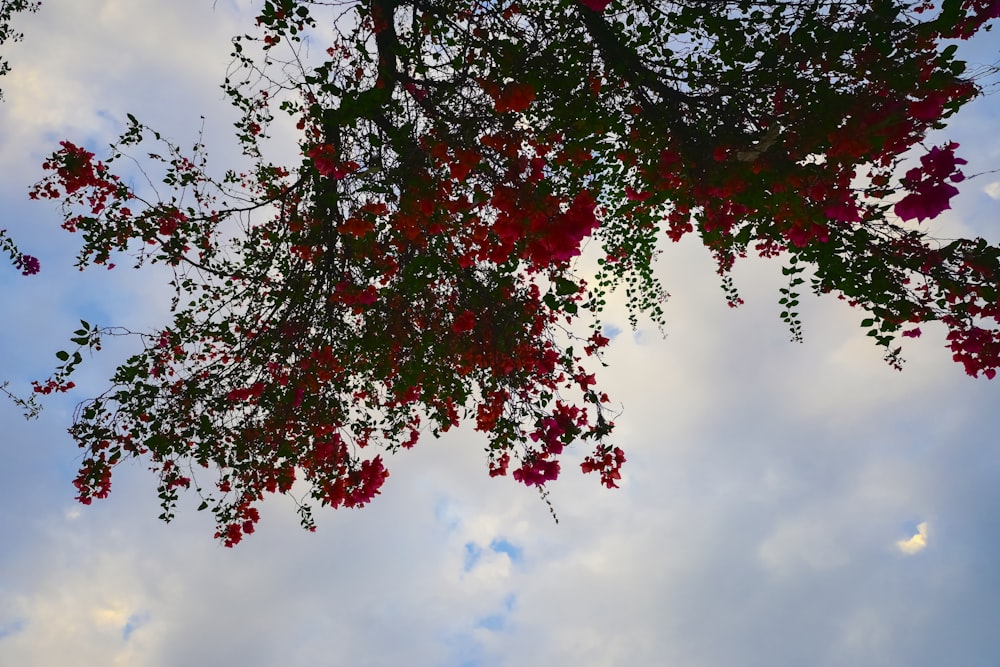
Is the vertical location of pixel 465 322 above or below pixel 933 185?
above

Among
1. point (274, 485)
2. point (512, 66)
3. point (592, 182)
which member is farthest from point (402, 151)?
point (274, 485)

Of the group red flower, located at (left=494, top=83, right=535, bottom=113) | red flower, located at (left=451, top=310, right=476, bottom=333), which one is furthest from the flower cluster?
red flower, located at (left=451, top=310, right=476, bottom=333)

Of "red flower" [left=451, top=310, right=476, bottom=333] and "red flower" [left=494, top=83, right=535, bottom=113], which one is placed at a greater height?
"red flower" [left=451, top=310, right=476, bottom=333]

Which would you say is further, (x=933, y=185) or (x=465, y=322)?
(x=465, y=322)

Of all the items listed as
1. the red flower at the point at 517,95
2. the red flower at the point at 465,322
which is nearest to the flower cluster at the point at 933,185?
the red flower at the point at 517,95

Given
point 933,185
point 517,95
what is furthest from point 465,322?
point 933,185

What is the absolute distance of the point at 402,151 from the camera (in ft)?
12.6

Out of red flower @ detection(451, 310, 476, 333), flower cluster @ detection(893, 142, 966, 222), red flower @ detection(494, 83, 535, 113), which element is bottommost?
flower cluster @ detection(893, 142, 966, 222)

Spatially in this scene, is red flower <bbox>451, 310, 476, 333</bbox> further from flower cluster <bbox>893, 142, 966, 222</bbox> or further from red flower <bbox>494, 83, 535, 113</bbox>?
flower cluster <bbox>893, 142, 966, 222</bbox>

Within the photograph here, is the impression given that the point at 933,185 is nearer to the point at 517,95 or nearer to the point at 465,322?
the point at 517,95

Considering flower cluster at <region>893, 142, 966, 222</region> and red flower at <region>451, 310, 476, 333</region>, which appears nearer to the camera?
flower cluster at <region>893, 142, 966, 222</region>

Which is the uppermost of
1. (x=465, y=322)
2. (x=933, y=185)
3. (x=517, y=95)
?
(x=465, y=322)

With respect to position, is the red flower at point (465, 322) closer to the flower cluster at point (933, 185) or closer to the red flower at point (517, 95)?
the red flower at point (517, 95)

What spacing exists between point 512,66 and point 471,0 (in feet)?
4.48
